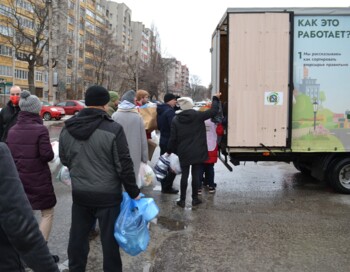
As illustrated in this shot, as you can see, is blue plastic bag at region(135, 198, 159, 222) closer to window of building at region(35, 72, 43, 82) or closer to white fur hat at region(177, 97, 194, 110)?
white fur hat at region(177, 97, 194, 110)

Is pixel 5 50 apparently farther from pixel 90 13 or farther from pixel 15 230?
pixel 15 230

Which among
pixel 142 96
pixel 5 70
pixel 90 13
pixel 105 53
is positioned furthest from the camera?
pixel 90 13

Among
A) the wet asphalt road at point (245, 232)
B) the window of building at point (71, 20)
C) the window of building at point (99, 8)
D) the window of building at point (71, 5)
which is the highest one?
the window of building at point (99, 8)

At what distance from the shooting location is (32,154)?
159 inches

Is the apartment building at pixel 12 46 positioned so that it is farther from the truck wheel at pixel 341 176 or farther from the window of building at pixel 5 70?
the truck wheel at pixel 341 176

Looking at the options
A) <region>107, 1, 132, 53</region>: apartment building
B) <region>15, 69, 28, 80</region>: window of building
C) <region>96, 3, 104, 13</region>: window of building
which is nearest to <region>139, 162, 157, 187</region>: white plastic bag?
<region>15, 69, 28, 80</region>: window of building

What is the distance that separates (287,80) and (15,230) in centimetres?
570

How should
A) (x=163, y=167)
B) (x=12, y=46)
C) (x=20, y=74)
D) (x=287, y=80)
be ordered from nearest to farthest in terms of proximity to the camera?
(x=287, y=80), (x=163, y=167), (x=12, y=46), (x=20, y=74)

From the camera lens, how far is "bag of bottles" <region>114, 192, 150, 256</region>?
3484 mm

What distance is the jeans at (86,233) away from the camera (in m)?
3.53

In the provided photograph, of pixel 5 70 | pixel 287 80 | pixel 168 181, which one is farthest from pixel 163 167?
pixel 5 70

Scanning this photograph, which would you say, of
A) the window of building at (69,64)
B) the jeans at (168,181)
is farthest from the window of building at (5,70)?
the jeans at (168,181)

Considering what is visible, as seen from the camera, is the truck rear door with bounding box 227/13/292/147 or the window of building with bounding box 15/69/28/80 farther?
the window of building with bounding box 15/69/28/80

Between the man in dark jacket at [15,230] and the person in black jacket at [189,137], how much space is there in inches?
182
